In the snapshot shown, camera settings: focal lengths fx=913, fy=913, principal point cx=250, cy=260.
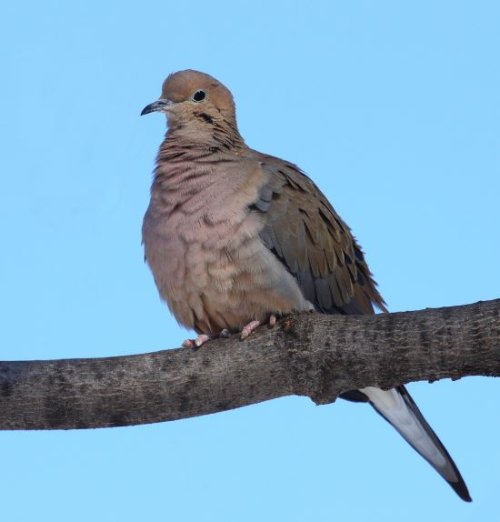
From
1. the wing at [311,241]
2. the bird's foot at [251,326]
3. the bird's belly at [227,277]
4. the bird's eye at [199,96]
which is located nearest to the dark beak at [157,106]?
the bird's eye at [199,96]

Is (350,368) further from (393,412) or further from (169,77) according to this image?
(169,77)

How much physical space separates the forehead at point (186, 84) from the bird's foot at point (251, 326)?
1.36 metres

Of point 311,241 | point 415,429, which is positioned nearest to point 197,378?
point 311,241

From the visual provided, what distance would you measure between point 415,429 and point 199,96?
190 centimetres

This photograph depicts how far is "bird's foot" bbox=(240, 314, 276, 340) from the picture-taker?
357 cm

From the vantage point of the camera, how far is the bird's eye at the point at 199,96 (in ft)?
14.8

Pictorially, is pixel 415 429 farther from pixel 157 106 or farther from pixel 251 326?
pixel 157 106

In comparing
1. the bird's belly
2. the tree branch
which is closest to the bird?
the bird's belly

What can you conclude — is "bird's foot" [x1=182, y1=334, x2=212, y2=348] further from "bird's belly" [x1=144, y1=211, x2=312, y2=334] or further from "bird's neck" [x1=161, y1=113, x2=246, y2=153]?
"bird's neck" [x1=161, y1=113, x2=246, y2=153]

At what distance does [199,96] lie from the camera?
14.8 ft

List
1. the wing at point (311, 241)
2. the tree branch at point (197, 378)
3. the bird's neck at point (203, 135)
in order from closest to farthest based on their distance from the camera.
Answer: the tree branch at point (197, 378) → the wing at point (311, 241) → the bird's neck at point (203, 135)

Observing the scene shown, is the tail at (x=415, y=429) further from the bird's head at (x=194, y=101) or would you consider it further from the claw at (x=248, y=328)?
the bird's head at (x=194, y=101)

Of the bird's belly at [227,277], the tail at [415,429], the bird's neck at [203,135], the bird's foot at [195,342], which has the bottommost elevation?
the tail at [415,429]

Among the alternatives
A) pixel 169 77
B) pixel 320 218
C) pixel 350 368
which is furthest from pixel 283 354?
pixel 169 77
